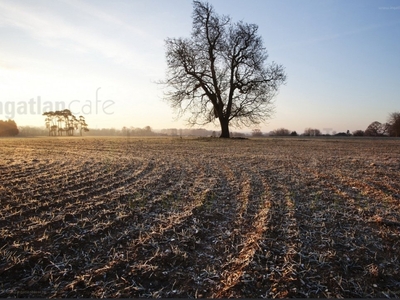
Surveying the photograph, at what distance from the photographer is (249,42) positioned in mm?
25062

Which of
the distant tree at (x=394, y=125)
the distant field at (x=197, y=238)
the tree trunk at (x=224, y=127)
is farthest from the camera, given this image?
the distant tree at (x=394, y=125)

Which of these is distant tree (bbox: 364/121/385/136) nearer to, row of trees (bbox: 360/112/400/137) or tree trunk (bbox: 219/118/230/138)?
row of trees (bbox: 360/112/400/137)

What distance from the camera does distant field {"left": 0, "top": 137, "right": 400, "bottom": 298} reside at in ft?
7.85

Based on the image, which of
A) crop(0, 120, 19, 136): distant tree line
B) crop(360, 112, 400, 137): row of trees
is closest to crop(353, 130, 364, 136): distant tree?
crop(360, 112, 400, 137): row of trees

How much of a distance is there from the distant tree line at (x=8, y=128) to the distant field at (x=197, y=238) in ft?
201

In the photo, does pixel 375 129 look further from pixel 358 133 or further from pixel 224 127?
pixel 224 127

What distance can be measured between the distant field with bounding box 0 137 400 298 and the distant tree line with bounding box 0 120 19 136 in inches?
2412

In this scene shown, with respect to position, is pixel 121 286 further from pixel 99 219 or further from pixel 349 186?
pixel 349 186

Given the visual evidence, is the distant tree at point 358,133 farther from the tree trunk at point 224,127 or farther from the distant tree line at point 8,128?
the distant tree line at point 8,128

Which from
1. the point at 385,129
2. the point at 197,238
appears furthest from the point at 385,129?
the point at 197,238

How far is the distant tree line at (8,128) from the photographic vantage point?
53931 mm

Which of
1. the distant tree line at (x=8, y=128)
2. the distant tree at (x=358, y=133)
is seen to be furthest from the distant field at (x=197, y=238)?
the distant tree line at (x=8, y=128)

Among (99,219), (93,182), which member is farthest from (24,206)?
(93,182)

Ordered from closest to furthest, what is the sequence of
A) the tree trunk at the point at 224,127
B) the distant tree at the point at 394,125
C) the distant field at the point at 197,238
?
the distant field at the point at 197,238 < the tree trunk at the point at 224,127 < the distant tree at the point at 394,125
